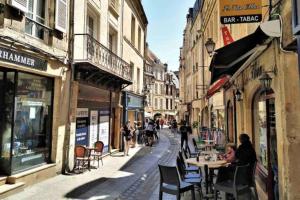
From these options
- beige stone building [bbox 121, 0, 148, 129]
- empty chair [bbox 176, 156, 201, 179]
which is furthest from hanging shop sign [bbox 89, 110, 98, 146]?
empty chair [bbox 176, 156, 201, 179]

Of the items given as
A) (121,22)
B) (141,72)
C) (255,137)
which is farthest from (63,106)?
(141,72)

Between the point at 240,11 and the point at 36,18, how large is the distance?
218 inches

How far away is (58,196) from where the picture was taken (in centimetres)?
700

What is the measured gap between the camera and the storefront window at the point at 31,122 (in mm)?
7734

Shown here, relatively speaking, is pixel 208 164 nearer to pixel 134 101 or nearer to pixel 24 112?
pixel 24 112

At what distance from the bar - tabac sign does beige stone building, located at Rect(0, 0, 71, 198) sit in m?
4.77

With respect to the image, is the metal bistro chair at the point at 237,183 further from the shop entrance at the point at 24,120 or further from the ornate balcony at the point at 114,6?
the ornate balcony at the point at 114,6

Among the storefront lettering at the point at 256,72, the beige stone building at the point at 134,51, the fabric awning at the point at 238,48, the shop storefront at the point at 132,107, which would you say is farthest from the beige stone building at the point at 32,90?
the beige stone building at the point at 134,51

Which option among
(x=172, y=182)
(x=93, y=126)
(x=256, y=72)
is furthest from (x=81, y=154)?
(x=256, y=72)

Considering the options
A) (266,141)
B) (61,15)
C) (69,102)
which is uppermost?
(61,15)

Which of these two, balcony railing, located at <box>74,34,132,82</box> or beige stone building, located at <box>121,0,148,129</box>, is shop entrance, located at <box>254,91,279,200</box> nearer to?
balcony railing, located at <box>74,34,132,82</box>

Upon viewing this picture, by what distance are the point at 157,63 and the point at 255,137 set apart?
52348 millimetres

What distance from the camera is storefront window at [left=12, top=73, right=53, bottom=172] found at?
7734 millimetres

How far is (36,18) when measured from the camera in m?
8.38
